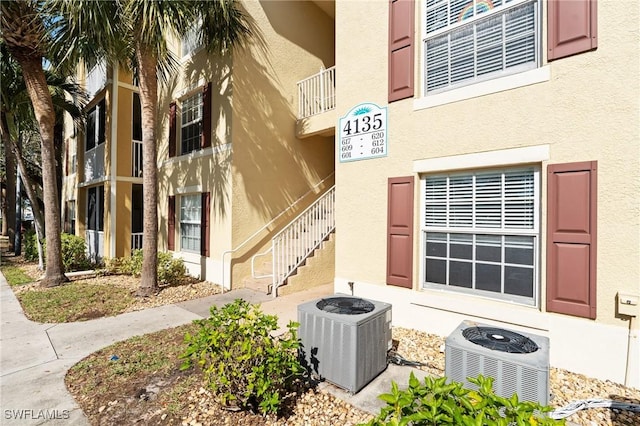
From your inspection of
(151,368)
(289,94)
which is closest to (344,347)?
(151,368)

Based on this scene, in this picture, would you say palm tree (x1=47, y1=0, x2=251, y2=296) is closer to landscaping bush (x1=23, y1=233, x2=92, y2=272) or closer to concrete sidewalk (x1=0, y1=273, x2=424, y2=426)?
concrete sidewalk (x1=0, y1=273, x2=424, y2=426)

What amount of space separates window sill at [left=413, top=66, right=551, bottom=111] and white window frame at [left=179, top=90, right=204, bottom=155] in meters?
6.38

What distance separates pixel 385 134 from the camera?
5.43 metres

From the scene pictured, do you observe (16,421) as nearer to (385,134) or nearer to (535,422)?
(535,422)

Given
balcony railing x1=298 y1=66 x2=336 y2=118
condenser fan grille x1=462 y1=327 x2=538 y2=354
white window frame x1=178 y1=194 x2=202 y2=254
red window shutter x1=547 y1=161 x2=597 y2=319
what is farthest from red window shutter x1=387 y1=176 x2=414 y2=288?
white window frame x1=178 y1=194 x2=202 y2=254

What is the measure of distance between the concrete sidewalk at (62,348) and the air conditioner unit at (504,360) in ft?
3.05

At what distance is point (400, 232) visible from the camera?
5.18 meters

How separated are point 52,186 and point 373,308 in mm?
9465

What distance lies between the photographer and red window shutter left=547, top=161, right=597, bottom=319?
3641 millimetres

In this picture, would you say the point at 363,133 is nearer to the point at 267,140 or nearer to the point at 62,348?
the point at 267,140

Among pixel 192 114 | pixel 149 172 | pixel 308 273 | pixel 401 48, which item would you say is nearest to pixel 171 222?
pixel 149 172

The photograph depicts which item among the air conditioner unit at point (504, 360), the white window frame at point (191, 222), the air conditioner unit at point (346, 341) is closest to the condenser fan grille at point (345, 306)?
the air conditioner unit at point (346, 341)

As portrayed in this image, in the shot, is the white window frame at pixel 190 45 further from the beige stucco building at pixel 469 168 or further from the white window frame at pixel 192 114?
the beige stucco building at pixel 469 168

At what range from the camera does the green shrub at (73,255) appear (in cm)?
1046
